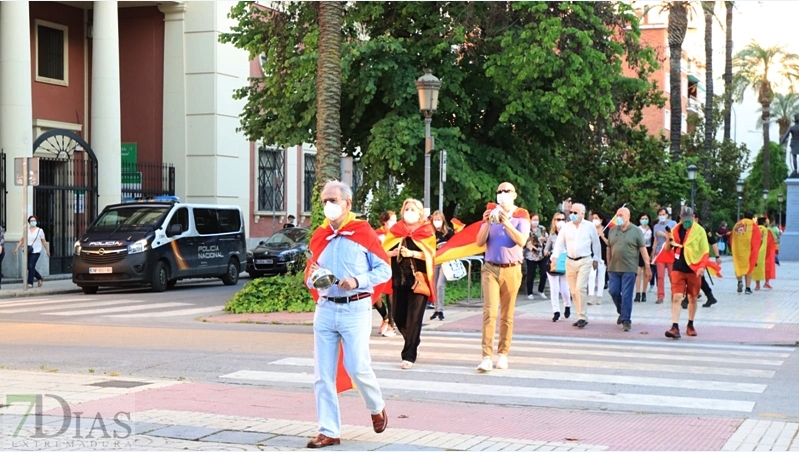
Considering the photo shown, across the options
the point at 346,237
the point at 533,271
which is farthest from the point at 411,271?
the point at 533,271

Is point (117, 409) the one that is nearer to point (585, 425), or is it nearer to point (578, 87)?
point (585, 425)

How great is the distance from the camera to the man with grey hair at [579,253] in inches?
658

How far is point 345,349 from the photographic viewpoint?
7.55m

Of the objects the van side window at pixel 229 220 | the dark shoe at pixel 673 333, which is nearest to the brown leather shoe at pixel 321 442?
the dark shoe at pixel 673 333

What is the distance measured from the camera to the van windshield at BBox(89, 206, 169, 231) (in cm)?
2636

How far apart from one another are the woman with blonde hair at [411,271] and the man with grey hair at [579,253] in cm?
450

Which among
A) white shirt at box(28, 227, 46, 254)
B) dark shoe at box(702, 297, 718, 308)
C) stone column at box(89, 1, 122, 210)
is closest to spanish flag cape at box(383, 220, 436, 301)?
dark shoe at box(702, 297, 718, 308)

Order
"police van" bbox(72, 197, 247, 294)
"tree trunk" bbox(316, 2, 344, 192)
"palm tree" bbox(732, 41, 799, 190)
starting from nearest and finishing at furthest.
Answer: "tree trunk" bbox(316, 2, 344, 192)
"police van" bbox(72, 197, 247, 294)
"palm tree" bbox(732, 41, 799, 190)

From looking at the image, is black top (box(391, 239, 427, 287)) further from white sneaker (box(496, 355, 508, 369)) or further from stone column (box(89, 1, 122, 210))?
stone column (box(89, 1, 122, 210))

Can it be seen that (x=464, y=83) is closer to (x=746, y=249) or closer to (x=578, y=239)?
(x=746, y=249)

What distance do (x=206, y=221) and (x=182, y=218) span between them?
1.06 meters

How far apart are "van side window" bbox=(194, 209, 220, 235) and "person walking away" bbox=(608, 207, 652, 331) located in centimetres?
1391

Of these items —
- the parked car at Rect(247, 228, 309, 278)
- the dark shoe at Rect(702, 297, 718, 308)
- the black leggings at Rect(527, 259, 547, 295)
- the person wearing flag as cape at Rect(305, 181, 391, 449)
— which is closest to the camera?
the person wearing flag as cape at Rect(305, 181, 391, 449)

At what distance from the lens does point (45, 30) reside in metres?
34.1
